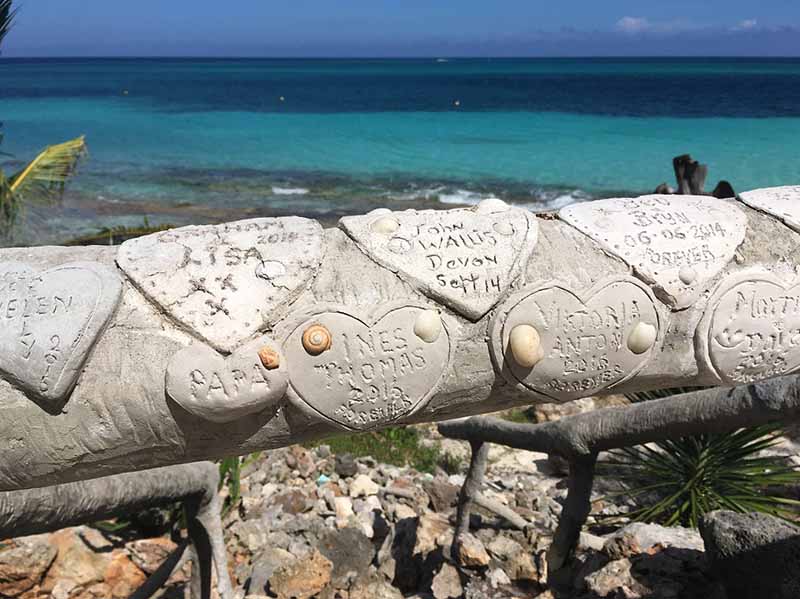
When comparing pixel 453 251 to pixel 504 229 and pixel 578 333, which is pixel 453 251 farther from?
pixel 578 333

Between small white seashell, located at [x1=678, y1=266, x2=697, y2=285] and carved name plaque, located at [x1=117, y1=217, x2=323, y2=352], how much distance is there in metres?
0.71

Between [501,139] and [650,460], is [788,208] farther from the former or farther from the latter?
[501,139]

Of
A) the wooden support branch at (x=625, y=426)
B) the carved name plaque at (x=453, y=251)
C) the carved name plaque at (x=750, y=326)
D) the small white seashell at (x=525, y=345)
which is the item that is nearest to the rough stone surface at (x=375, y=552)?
the wooden support branch at (x=625, y=426)

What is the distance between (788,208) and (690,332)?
36 centimetres

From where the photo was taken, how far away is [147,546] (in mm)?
3727

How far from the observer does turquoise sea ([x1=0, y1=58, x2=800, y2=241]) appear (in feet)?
57.7

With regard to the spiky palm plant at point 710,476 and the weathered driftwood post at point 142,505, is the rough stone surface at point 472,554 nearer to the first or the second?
the weathered driftwood post at point 142,505

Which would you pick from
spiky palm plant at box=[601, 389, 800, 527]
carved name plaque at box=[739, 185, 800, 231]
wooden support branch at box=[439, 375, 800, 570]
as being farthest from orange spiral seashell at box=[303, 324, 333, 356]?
spiky palm plant at box=[601, 389, 800, 527]

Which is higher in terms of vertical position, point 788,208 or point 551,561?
point 788,208

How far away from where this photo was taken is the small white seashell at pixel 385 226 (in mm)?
1467

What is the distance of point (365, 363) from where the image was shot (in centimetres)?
139

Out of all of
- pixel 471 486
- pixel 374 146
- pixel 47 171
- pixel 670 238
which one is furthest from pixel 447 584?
pixel 374 146

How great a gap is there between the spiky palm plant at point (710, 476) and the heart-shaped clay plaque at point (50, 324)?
10.5ft

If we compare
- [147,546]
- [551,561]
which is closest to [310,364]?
[551,561]
